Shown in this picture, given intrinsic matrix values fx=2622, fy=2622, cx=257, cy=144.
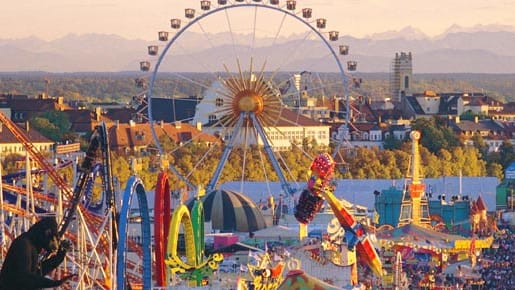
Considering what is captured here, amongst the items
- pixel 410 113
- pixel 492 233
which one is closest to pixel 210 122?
pixel 410 113

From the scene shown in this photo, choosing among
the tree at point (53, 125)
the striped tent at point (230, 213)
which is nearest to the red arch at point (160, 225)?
the striped tent at point (230, 213)

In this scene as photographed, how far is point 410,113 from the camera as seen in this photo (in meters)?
160

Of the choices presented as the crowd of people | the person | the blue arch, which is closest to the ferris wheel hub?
the crowd of people

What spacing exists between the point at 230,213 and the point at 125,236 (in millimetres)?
31906

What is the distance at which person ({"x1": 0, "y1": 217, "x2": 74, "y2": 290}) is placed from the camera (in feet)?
105

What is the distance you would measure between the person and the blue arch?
8273 millimetres

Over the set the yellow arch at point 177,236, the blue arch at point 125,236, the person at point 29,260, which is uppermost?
the person at point 29,260

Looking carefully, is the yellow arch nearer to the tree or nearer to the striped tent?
the striped tent

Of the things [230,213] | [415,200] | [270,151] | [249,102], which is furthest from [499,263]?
[249,102]

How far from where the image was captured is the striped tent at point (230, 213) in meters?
72.4

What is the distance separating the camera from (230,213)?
2872 inches

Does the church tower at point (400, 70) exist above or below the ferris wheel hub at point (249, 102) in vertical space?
below

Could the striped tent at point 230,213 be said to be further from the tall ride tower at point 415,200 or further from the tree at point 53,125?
the tree at point 53,125

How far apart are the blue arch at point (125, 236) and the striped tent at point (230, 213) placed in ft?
91.2
